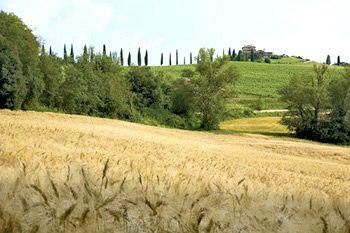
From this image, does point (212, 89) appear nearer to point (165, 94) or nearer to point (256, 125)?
point (165, 94)

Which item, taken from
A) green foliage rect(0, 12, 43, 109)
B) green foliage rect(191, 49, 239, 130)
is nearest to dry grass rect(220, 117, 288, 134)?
green foliage rect(191, 49, 239, 130)

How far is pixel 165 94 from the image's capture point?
86938mm

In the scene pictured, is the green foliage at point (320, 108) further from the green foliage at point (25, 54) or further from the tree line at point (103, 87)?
the green foliage at point (25, 54)

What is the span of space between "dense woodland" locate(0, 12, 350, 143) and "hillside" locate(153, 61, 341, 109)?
31100 millimetres

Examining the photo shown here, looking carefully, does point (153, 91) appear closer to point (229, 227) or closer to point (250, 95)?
point (250, 95)

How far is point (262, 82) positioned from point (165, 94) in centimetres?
6772

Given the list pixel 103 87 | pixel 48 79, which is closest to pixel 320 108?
pixel 103 87

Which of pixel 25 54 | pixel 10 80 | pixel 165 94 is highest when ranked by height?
pixel 25 54

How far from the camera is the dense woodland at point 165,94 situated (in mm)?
62375

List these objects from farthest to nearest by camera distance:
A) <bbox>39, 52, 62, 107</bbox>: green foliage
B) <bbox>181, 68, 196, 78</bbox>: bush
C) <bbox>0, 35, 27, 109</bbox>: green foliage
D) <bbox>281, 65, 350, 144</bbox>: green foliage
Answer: <bbox>281, 65, 350, 144</bbox>: green foliage
<bbox>181, 68, 196, 78</bbox>: bush
<bbox>39, 52, 62, 107</bbox>: green foliage
<bbox>0, 35, 27, 109</bbox>: green foliage

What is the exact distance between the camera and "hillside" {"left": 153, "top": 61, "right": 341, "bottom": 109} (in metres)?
122

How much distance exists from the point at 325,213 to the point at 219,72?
69247mm

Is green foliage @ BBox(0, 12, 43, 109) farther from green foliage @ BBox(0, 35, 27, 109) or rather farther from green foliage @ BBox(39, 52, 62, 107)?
green foliage @ BBox(39, 52, 62, 107)

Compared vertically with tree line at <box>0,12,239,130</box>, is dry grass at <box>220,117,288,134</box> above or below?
below
